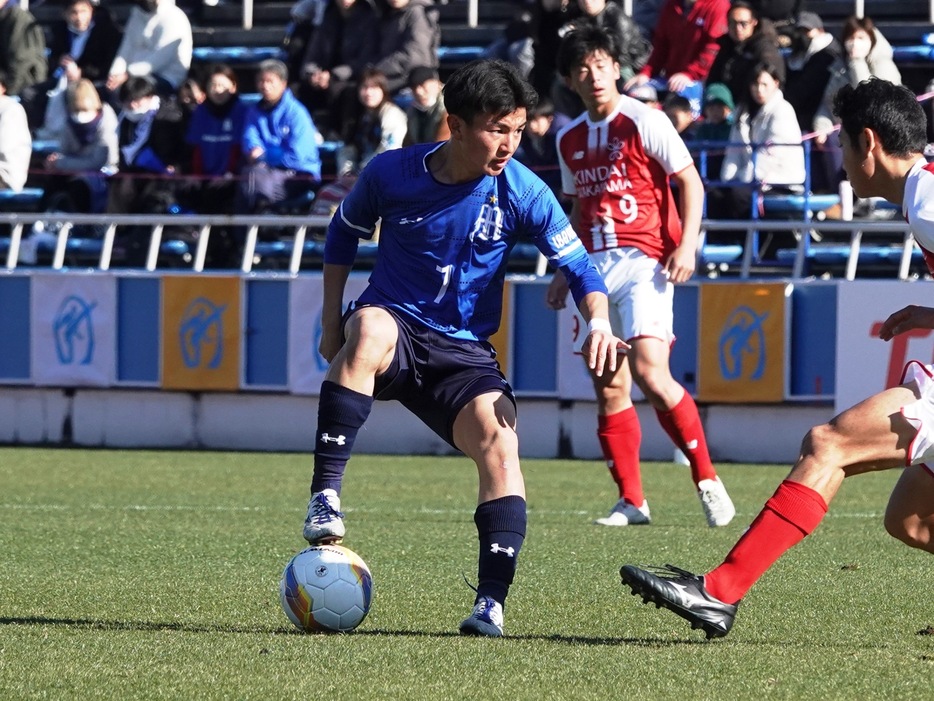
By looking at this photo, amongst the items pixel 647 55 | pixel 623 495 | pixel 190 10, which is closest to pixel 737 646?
pixel 623 495

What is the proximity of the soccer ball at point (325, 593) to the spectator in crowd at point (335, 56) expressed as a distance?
37.3 feet

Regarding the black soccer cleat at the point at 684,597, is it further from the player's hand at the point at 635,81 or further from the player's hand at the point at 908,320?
the player's hand at the point at 635,81

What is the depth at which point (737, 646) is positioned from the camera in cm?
506

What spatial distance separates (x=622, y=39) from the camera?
14.9 m

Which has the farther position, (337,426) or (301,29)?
(301,29)

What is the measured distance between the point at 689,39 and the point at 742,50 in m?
0.77

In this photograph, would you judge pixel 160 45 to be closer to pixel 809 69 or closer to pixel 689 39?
pixel 689 39

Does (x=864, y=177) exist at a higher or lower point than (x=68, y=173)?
higher

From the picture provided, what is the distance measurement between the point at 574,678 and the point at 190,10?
678 inches

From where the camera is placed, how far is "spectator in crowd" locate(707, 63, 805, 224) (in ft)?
44.0

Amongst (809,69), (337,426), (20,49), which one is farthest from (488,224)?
(20,49)

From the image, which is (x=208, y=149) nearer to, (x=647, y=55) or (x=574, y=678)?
(x=647, y=55)

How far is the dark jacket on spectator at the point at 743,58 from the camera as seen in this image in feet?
47.0

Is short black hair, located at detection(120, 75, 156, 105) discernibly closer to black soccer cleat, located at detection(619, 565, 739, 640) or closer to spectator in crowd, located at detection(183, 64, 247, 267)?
spectator in crowd, located at detection(183, 64, 247, 267)
